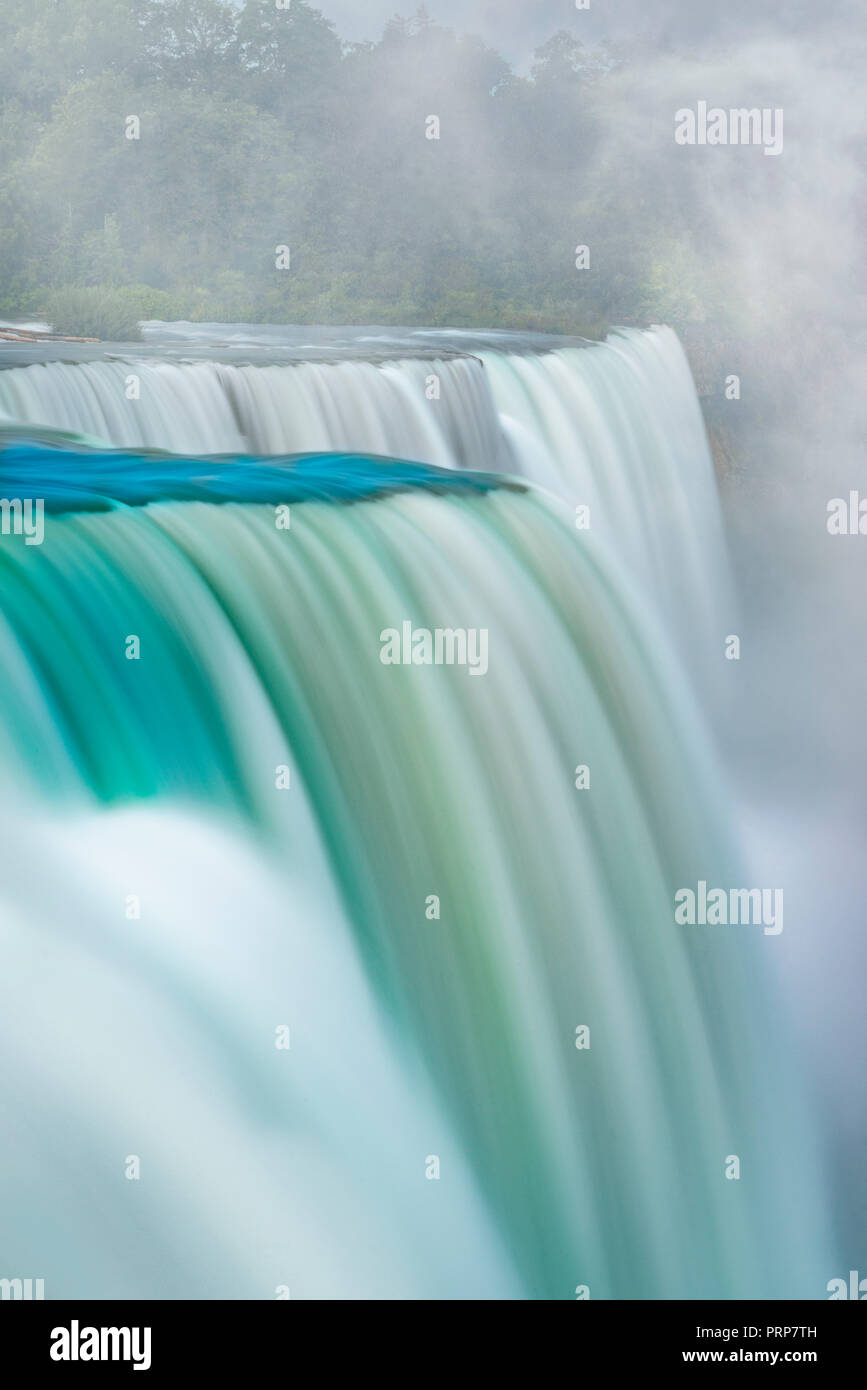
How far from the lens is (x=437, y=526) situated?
3977mm

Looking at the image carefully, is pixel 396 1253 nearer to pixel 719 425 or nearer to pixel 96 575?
pixel 96 575

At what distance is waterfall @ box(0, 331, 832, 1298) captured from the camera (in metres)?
2.47

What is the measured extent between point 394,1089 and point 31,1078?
0.99 metres

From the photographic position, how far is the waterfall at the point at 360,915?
2467mm

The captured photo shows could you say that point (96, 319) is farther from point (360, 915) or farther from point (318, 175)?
point (318, 175)

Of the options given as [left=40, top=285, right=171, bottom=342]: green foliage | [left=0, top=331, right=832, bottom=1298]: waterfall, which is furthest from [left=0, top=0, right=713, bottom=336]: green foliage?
[left=0, top=331, right=832, bottom=1298]: waterfall

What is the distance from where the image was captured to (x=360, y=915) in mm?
3193

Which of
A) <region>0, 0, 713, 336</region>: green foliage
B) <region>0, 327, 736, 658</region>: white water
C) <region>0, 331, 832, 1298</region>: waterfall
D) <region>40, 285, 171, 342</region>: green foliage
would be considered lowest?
<region>0, 331, 832, 1298</region>: waterfall

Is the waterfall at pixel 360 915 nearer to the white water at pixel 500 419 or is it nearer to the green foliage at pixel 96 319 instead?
the white water at pixel 500 419

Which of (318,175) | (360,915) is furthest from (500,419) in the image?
(318,175)

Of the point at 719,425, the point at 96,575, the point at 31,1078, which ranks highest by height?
the point at 719,425

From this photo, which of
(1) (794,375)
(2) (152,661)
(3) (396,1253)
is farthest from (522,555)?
(1) (794,375)

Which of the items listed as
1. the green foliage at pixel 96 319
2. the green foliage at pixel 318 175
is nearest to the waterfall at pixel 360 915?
the green foliage at pixel 96 319

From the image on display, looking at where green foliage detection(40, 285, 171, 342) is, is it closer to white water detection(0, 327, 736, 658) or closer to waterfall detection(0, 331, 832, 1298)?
white water detection(0, 327, 736, 658)
